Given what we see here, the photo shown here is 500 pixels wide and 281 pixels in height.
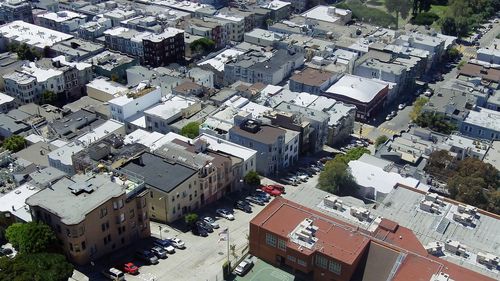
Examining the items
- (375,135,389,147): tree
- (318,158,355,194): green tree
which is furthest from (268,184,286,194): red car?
(375,135,389,147): tree

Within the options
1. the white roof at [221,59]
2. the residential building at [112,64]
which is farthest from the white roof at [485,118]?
the residential building at [112,64]

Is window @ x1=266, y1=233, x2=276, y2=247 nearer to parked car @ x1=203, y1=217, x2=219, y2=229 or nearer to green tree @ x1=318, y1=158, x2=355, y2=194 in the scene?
parked car @ x1=203, y1=217, x2=219, y2=229

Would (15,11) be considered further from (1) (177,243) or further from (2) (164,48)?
(1) (177,243)

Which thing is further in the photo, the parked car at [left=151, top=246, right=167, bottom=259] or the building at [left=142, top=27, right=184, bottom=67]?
the building at [left=142, top=27, right=184, bottom=67]

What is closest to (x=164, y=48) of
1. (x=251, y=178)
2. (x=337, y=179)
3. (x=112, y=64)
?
(x=112, y=64)

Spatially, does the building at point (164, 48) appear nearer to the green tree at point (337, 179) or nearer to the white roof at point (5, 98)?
the white roof at point (5, 98)

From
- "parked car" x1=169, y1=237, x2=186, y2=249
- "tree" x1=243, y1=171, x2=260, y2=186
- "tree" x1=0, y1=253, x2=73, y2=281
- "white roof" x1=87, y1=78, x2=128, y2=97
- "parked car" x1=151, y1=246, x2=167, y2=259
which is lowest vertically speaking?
"parked car" x1=169, y1=237, x2=186, y2=249
